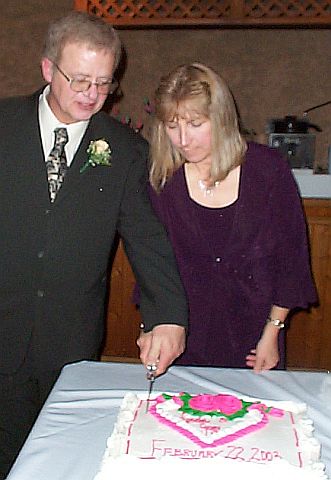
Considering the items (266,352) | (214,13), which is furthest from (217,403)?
(214,13)

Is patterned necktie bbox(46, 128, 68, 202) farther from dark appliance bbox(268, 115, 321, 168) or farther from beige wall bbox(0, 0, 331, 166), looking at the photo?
beige wall bbox(0, 0, 331, 166)

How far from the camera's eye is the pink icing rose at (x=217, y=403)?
1.36m

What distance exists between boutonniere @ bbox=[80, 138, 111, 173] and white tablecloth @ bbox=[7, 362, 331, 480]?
0.51 metres

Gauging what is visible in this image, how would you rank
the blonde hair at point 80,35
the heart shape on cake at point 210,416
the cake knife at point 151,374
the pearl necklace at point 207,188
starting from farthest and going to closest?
the pearl necklace at point 207,188 → the blonde hair at point 80,35 → the cake knife at point 151,374 → the heart shape on cake at point 210,416

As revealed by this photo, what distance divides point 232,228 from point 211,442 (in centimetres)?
76

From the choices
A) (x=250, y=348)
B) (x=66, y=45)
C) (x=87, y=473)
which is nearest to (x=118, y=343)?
(x=250, y=348)

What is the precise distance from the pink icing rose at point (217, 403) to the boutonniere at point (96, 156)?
0.68 m

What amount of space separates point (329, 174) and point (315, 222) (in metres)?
0.23

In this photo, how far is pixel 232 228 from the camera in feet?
6.19

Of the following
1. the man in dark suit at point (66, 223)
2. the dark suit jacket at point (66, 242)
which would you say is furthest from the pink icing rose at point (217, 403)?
the dark suit jacket at point (66, 242)

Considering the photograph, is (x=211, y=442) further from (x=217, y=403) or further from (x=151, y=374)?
(x=151, y=374)

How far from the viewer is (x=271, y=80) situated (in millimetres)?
3395


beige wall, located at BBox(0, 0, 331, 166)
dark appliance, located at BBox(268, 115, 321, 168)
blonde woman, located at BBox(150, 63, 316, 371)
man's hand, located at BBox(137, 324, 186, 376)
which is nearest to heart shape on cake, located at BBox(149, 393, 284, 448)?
man's hand, located at BBox(137, 324, 186, 376)

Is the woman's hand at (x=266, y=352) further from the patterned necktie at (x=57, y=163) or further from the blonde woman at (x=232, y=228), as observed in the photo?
the patterned necktie at (x=57, y=163)
